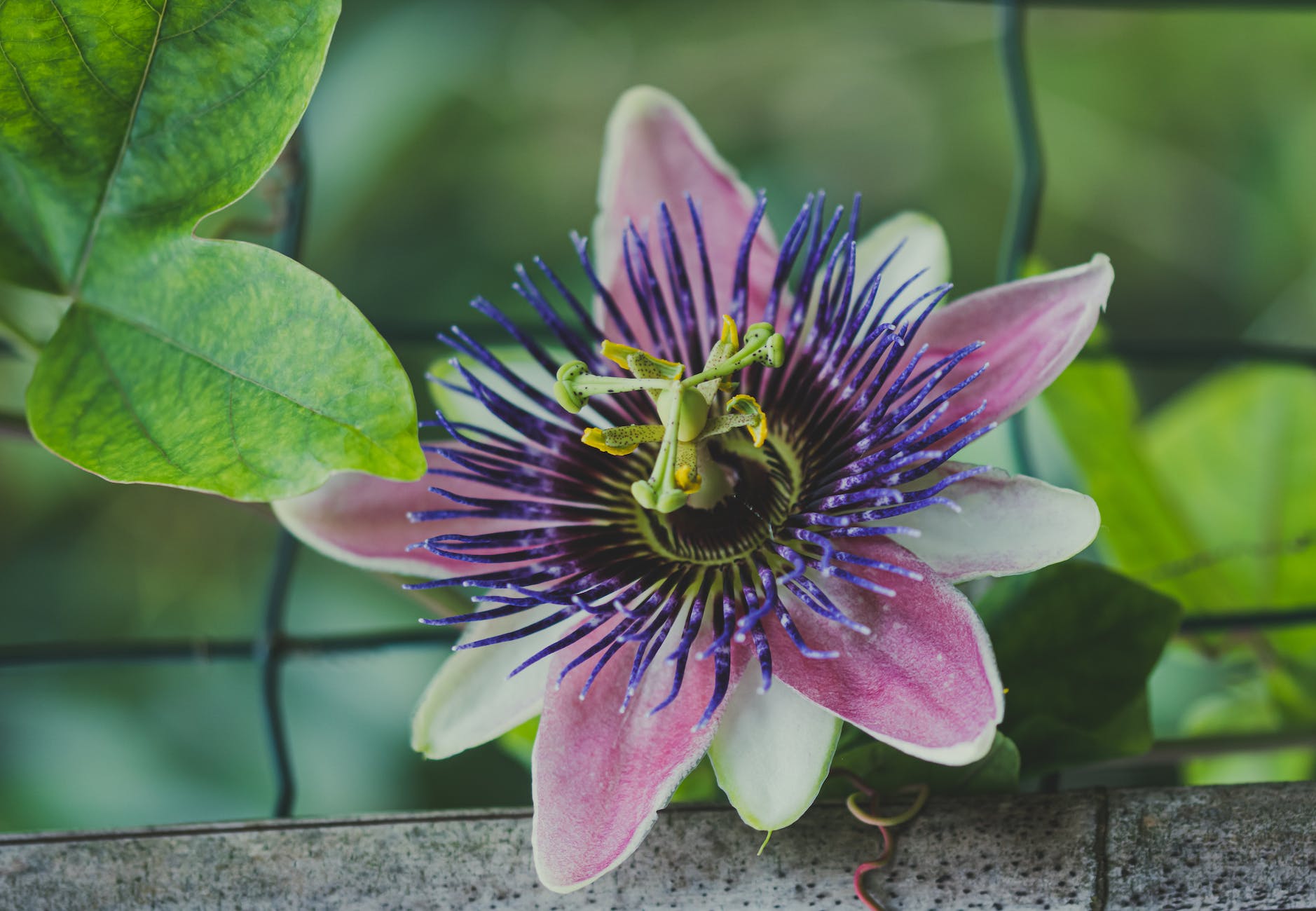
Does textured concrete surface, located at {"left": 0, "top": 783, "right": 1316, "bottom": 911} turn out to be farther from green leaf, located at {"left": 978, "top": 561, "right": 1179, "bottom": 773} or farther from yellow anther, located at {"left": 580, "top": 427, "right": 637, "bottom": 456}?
yellow anther, located at {"left": 580, "top": 427, "right": 637, "bottom": 456}

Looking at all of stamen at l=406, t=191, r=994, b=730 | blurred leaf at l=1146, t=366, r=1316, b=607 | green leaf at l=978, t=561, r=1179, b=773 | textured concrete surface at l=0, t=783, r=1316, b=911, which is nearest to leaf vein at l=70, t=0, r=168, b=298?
stamen at l=406, t=191, r=994, b=730

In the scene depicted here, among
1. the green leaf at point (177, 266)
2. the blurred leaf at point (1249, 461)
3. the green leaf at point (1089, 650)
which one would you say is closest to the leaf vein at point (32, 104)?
the green leaf at point (177, 266)

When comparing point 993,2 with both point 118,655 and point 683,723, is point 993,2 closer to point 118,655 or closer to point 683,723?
point 683,723

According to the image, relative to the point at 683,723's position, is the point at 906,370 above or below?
above

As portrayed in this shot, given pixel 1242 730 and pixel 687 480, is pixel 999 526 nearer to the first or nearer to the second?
pixel 687 480

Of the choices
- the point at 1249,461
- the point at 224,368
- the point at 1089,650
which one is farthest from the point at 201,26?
the point at 1249,461

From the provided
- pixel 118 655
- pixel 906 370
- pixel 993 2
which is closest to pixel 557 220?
pixel 993 2
